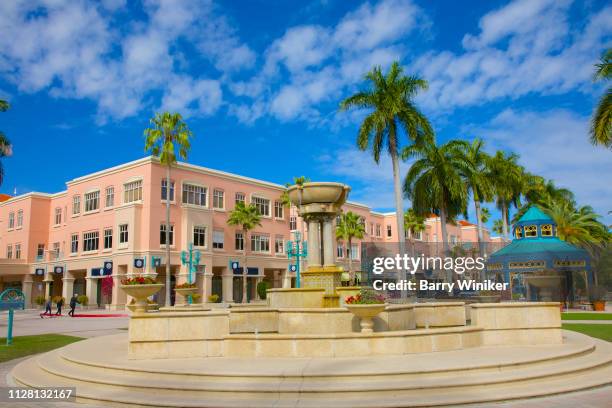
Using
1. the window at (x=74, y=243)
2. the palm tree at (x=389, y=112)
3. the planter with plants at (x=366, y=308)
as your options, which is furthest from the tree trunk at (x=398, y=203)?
the window at (x=74, y=243)

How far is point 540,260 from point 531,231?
2.92m

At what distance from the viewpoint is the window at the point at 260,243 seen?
58438mm

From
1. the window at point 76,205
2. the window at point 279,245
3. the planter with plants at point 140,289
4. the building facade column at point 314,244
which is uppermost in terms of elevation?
the window at point 76,205

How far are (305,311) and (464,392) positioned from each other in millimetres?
5134

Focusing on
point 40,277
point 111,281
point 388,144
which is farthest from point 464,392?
point 40,277

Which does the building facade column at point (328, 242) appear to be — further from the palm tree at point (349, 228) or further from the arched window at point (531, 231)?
the palm tree at point (349, 228)

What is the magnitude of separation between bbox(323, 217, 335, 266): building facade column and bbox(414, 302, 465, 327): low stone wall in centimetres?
315

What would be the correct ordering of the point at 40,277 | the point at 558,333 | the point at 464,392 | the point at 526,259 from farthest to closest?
1. the point at 40,277
2. the point at 526,259
3. the point at 558,333
4. the point at 464,392

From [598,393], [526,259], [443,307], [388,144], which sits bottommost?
[598,393]

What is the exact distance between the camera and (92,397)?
345 inches

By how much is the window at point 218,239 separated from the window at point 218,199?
3037mm

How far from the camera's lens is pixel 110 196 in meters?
52.5

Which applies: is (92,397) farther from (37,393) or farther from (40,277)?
(40,277)

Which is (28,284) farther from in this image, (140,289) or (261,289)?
(140,289)
